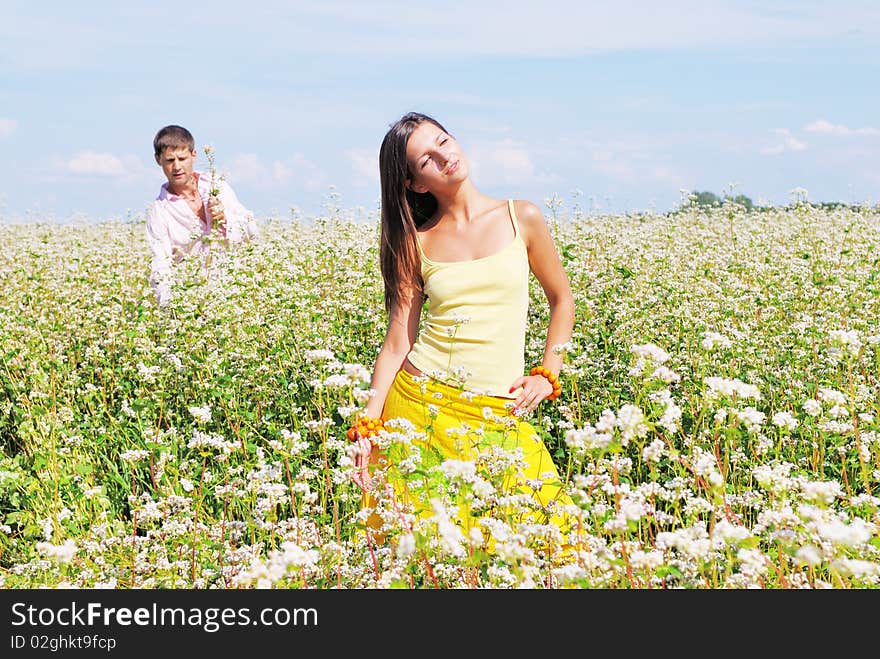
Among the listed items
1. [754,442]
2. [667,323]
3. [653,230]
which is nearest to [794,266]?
[667,323]

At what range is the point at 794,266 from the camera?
655 centimetres

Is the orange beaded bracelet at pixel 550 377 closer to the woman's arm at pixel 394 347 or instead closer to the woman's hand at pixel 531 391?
the woman's hand at pixel 531 391

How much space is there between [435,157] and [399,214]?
0.31 meters

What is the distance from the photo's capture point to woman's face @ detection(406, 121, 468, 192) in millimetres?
3848

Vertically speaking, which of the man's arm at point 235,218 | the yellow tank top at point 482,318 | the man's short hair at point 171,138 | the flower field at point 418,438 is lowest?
the flower field at point 418,438

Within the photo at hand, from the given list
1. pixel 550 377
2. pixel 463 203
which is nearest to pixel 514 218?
pixel 463 203

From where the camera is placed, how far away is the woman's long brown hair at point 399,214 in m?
3.92

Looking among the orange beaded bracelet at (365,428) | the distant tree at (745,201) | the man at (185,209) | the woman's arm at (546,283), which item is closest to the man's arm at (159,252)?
the man at (185,209)

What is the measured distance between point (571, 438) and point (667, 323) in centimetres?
341

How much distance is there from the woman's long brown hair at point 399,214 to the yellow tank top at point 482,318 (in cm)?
14

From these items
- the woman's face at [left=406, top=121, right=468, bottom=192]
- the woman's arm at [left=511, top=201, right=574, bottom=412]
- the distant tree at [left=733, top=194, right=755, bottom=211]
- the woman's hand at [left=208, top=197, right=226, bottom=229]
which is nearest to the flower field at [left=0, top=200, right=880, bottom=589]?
the woman's arm at [left=511, top=201, right=574, bottom=412]

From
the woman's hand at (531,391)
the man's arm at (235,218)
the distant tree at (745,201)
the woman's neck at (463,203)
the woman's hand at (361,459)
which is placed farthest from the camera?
the distant tree at (745,201)

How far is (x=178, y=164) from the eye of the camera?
705 cm

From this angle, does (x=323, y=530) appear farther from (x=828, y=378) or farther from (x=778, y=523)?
(x=828, y=378)
